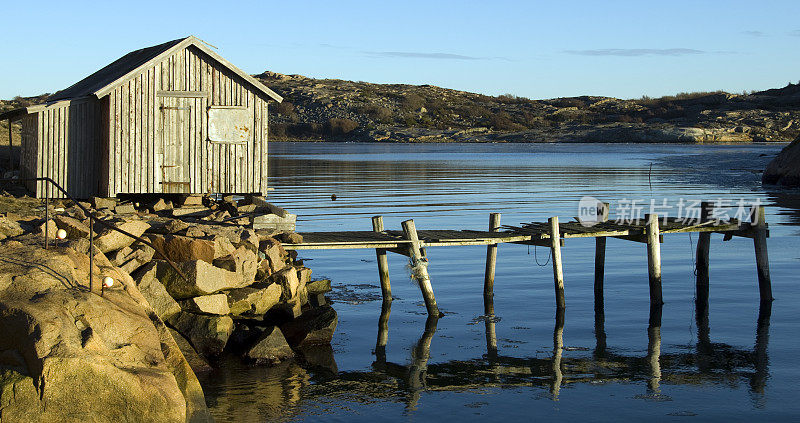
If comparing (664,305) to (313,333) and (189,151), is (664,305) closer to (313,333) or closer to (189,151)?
(313,333)

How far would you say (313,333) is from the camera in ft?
45.5

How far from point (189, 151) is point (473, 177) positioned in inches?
1238

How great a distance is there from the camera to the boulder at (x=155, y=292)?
1241 cm

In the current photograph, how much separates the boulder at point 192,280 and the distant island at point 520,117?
9993 cm

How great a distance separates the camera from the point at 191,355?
40.6 ft

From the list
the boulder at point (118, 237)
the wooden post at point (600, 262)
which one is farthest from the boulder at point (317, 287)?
the wooden post at point (600, 262)

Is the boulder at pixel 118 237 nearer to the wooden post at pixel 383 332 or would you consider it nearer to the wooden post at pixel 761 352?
the wooden post at pixel 383 332

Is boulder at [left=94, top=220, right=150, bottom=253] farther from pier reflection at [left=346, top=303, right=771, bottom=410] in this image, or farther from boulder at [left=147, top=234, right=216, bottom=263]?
pier reflection at [left=346, top=303, right=771, bottom=410]

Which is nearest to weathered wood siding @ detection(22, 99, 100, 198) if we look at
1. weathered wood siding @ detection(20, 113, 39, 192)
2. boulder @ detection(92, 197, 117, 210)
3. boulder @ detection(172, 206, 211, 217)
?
weathered wood siding @ detection(20, 113, 39, 192)

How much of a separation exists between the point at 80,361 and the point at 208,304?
165 inches

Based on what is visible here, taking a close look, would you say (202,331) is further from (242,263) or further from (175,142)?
(175,142)

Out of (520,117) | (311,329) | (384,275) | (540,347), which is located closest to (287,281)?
(311,329)

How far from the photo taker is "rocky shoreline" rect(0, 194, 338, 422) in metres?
8.77

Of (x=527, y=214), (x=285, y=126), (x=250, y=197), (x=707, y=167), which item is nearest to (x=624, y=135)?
(x=285, y=126)
